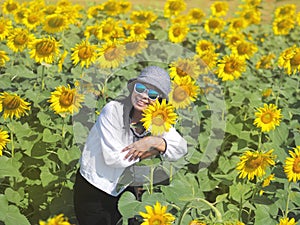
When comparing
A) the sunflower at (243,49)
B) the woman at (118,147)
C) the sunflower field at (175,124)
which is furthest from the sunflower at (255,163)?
the sunflower at (243,49)

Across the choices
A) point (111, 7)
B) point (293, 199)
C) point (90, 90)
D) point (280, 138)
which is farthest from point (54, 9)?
point (293, 199)

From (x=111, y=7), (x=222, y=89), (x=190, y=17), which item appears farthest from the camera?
(x=190, y=17)

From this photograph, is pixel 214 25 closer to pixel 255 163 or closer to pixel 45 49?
pixel 45 49

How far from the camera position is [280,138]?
2.94 meters

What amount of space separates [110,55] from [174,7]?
1766 mm

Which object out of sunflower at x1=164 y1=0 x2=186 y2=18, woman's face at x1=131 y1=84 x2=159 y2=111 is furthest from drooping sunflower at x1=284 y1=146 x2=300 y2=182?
sunflower at x1=164 y1=0 x2=186 y2=18

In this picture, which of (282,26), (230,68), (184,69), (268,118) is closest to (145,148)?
(268,118)

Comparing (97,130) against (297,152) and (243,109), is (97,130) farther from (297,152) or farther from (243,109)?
(243,109)

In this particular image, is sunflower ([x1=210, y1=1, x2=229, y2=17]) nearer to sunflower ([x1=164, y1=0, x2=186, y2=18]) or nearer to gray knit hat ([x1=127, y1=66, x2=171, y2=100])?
sunflower ([x1=164, y1=0, x2=186, y2=18])

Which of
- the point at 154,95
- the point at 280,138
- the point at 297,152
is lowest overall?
the point at 280,138

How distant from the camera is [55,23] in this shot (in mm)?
3850

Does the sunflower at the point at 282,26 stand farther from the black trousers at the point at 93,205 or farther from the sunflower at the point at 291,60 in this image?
the black trousers at the point at 93,205

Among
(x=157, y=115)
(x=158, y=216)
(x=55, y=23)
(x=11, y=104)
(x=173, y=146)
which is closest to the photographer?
(x=158, y=216)

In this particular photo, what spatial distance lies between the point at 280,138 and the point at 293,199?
47cm
